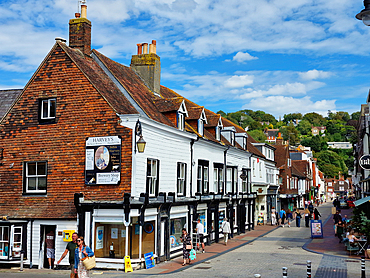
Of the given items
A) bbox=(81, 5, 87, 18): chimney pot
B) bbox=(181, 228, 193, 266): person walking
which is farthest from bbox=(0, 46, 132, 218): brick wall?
bbox=(181, 228, 193, 266): person walking

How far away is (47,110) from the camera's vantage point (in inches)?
786

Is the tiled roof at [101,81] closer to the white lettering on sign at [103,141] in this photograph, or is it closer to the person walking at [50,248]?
the white lettering on sign at [103,141]

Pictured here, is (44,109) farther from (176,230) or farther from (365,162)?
(365,162)

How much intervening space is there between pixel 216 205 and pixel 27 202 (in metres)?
12.8

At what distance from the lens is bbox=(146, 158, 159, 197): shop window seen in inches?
748

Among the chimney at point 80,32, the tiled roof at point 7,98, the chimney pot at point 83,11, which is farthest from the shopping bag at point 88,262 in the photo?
the tiled roof at point 7,98

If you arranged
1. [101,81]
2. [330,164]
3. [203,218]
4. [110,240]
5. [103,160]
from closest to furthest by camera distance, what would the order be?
[110,240] → [103,160] → [101,81] → [203,218] → [330,164]

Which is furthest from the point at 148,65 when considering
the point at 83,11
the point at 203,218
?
the point at 203,218

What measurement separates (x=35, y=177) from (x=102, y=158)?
13.0ft

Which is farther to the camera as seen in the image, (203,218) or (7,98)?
(7,98)

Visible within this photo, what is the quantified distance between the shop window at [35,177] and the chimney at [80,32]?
253 inches

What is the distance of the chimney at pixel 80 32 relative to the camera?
21484mm

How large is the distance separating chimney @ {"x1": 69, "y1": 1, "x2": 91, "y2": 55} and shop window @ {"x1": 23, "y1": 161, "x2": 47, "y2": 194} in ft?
21.1

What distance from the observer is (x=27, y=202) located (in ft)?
63.9
